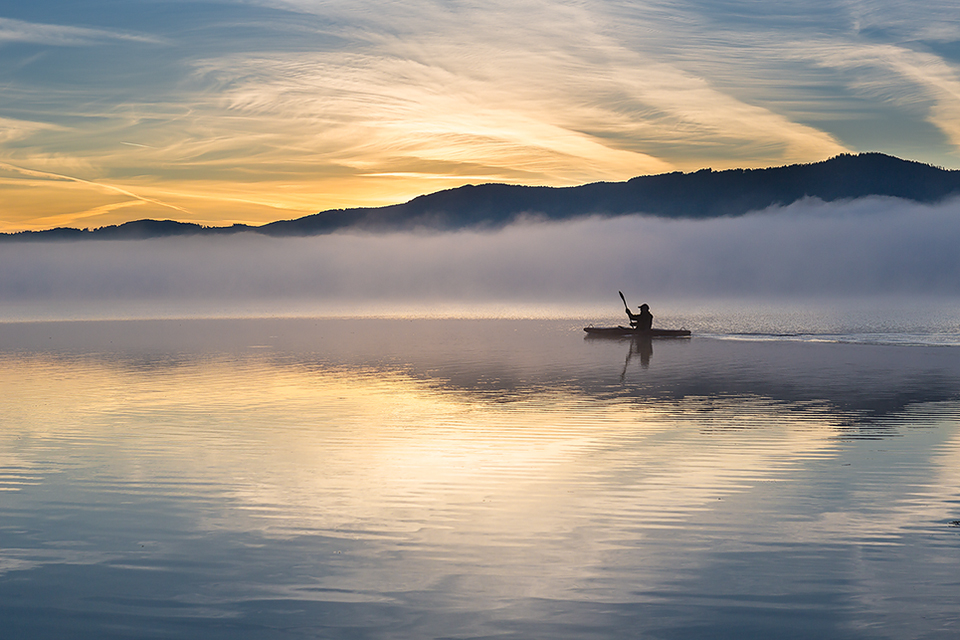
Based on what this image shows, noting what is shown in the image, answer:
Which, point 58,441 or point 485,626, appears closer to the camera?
point 485,626

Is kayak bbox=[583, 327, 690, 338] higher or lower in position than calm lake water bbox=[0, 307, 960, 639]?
higher

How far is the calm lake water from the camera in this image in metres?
10.4

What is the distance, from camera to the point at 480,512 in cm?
1491

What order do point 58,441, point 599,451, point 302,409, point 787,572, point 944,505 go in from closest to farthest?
point 787,572 < point 944,505 < point 599,451 < point 58,441 < point 302,409

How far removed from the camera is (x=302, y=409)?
2791 centimetres

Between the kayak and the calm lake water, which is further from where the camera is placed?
the kayak

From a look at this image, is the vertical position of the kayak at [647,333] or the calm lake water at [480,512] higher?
the kayak at [647,333]

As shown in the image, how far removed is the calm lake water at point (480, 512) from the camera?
10.4 m

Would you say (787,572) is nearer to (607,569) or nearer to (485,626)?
(607,569)

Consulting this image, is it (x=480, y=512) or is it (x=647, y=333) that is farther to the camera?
(x=647, y=333)

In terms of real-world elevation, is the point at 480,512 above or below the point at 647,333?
below

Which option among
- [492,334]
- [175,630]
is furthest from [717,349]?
[175,630]

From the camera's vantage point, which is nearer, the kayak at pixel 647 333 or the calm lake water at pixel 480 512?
the calm lake water at pixel 480 512

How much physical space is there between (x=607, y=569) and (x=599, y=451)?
28.2 feet
